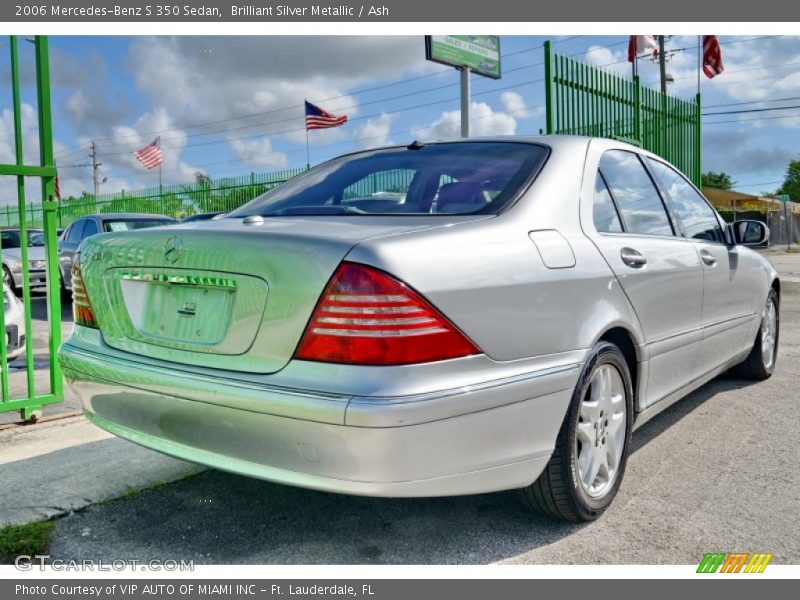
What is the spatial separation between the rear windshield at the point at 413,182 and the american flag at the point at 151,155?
24.8 m

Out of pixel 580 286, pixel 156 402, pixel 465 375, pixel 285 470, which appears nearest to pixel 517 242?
pixel 580 286

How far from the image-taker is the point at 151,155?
27.0m

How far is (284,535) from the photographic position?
2.77 meters

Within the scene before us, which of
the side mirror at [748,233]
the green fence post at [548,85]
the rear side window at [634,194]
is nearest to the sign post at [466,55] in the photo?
the green fence post at [548,85]

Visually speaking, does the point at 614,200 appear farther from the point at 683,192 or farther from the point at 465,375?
the point at 465,375

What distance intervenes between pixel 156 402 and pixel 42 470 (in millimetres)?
1373

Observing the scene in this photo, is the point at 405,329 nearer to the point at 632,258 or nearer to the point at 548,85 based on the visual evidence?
the point at 632,258

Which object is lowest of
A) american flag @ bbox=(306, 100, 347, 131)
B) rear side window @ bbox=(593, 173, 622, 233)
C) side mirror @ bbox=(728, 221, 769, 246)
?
side mirror @ bbox=(728, 221, 769, 246)

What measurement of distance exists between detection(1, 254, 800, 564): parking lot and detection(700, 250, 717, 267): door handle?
1.00 m

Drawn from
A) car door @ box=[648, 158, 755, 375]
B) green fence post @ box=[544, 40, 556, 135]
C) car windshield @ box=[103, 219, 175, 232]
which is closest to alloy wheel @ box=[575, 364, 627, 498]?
car door @ box=[648, 158, 755, 375]

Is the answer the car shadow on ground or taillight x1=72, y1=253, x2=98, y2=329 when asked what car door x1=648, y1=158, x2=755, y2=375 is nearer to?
A: the car shadow on ground

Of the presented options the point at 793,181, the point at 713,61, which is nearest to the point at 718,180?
the point at 793,181

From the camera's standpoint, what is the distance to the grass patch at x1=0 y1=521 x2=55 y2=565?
8.57ft

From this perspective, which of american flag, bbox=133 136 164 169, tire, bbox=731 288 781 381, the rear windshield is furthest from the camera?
american flag, bbox=133 136 164 169
